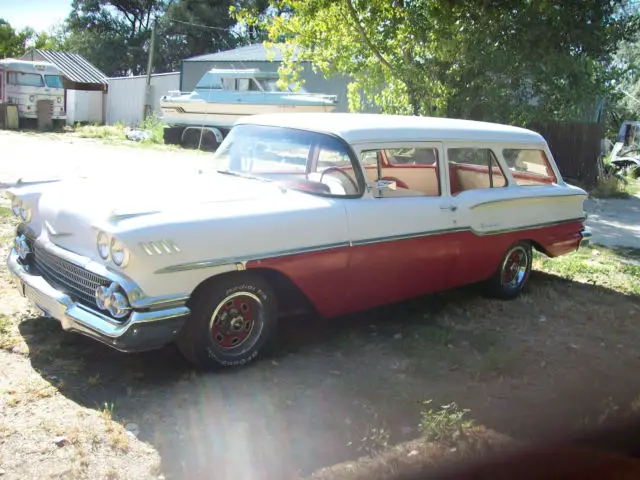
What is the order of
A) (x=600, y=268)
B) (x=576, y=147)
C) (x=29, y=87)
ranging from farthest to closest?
(x=29, y=87) → (x=576, y=147) → (x=600, y=268)

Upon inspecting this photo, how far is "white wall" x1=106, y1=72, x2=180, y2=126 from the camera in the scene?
98.0 feet

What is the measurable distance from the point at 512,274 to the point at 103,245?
3.86 m

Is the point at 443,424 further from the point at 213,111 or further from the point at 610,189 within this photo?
the point at 213,111

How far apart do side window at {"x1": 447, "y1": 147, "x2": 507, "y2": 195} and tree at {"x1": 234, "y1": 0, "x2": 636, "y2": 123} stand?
527cm

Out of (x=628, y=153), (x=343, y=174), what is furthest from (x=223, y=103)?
(x=343, y=174)

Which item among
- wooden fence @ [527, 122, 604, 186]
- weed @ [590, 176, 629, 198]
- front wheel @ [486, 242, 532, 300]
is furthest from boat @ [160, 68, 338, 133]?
front wheel @ [486, 242, 532, 300]

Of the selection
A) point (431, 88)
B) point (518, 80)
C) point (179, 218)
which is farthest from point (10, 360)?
point (518, 80)

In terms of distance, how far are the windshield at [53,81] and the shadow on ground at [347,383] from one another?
23.4m

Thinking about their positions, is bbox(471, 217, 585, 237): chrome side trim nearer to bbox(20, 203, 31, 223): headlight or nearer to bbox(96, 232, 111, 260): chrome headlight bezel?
bbox(96, 232, 111, 260): chrome headlight bezel

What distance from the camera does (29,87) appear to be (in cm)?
2447

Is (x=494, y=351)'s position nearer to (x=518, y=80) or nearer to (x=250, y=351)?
(x=250, y=351)

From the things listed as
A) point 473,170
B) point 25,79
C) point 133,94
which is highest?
point 25,79

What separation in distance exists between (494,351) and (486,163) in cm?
176

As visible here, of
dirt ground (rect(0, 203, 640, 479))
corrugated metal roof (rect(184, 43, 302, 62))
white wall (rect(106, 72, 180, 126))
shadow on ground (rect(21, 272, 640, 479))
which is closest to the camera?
dirt ground (rect(0, 203, 640, 479))
